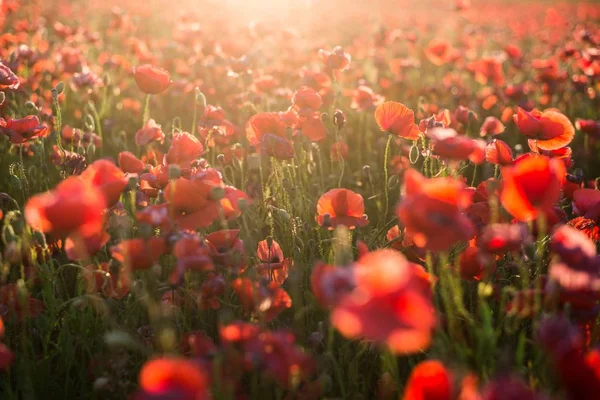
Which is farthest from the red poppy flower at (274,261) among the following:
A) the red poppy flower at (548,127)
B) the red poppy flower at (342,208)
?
the red poppy flower at (548,127)

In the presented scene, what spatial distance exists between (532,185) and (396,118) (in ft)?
3.24

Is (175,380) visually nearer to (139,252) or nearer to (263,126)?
(139,252)

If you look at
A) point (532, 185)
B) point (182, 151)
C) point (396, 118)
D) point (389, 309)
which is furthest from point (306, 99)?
point (389, 309)

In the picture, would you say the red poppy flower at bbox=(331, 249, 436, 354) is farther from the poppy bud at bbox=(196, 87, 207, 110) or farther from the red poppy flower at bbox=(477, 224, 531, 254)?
the poppy bud at bbox=(196, 87, 207, 110)

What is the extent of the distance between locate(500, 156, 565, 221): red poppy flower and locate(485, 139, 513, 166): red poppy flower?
25.8 inches

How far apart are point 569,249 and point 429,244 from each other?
293 millimetres

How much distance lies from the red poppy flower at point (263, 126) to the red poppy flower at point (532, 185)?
1.14 metres

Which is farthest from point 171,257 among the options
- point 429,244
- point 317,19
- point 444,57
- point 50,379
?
point 317,19

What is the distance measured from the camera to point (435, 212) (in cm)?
117

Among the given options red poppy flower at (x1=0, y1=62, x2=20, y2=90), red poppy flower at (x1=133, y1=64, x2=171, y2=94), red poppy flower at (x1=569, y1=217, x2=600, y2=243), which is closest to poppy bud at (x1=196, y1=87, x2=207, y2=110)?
red poppy flower at (x1=133, y1=64, x2=171, y2=94)

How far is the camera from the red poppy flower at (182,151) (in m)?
2.03

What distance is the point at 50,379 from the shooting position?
1.68 meters

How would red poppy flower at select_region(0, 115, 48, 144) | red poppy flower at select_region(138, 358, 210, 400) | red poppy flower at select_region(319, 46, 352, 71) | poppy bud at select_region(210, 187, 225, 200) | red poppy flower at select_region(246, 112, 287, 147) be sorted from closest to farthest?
red poppy flower at select_region(138, 358, 210, 400), poppy bud at select_region(210, 187, 225, 200), red poppy flower at select_region(0, 115, 48, 144), red poppy flower at select_region(246, 112, 287, 147), red poppy flower at select_region(319, 46, 352, 71)

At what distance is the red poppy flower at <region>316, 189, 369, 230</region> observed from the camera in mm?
1890
